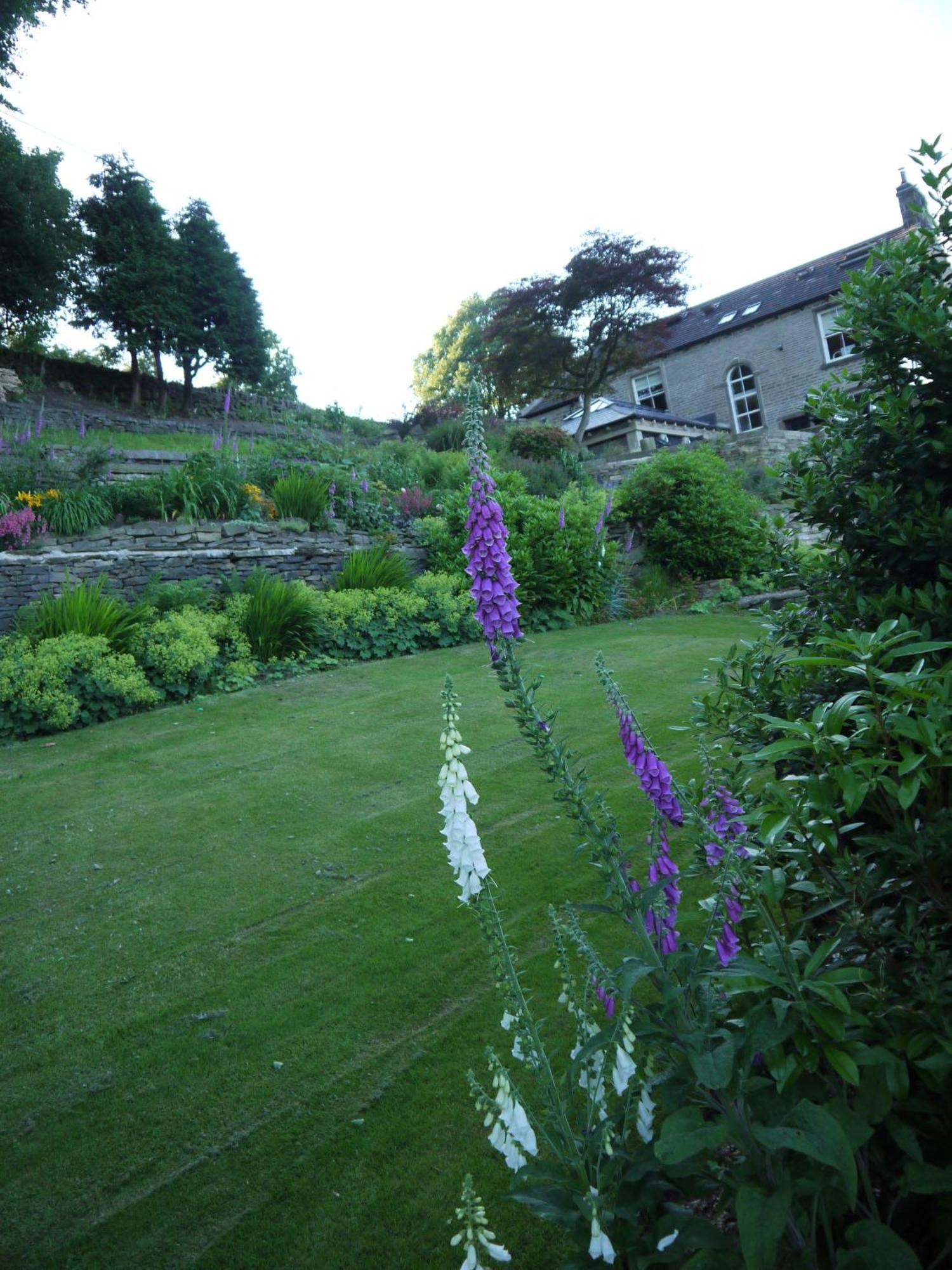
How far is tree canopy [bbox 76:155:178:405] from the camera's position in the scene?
2372cm

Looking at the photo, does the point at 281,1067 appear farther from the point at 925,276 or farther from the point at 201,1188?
the point at 925,276

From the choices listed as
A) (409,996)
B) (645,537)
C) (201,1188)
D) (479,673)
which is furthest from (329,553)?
(201,1188)

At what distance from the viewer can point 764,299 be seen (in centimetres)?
2948

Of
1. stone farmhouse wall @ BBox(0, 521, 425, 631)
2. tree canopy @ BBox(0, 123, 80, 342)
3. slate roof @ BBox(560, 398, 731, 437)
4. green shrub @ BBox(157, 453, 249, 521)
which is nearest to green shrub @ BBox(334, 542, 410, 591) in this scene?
stone farmhouse wall @ BBox(0, 521, 425, 631)

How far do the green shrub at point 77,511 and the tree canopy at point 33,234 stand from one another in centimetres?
1715

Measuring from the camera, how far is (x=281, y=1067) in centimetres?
249

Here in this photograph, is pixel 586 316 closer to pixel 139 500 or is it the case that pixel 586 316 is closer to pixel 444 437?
pixel 444 437

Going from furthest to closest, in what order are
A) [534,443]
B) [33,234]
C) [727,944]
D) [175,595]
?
[33,234] → [534,443] → [175,595] → [727,944]

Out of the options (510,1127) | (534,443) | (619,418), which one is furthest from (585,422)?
(510,1127)

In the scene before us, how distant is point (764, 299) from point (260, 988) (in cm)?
3213

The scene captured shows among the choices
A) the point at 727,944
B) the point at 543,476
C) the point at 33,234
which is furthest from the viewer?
the point at 33,234

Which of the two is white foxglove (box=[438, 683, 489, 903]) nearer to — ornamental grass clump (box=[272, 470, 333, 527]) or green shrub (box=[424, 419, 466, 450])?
ornamental grass clump (box=[272, 470, 333, 527])

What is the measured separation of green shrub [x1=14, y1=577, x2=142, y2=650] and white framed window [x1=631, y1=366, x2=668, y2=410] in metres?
28.6

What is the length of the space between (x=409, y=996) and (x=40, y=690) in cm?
480
